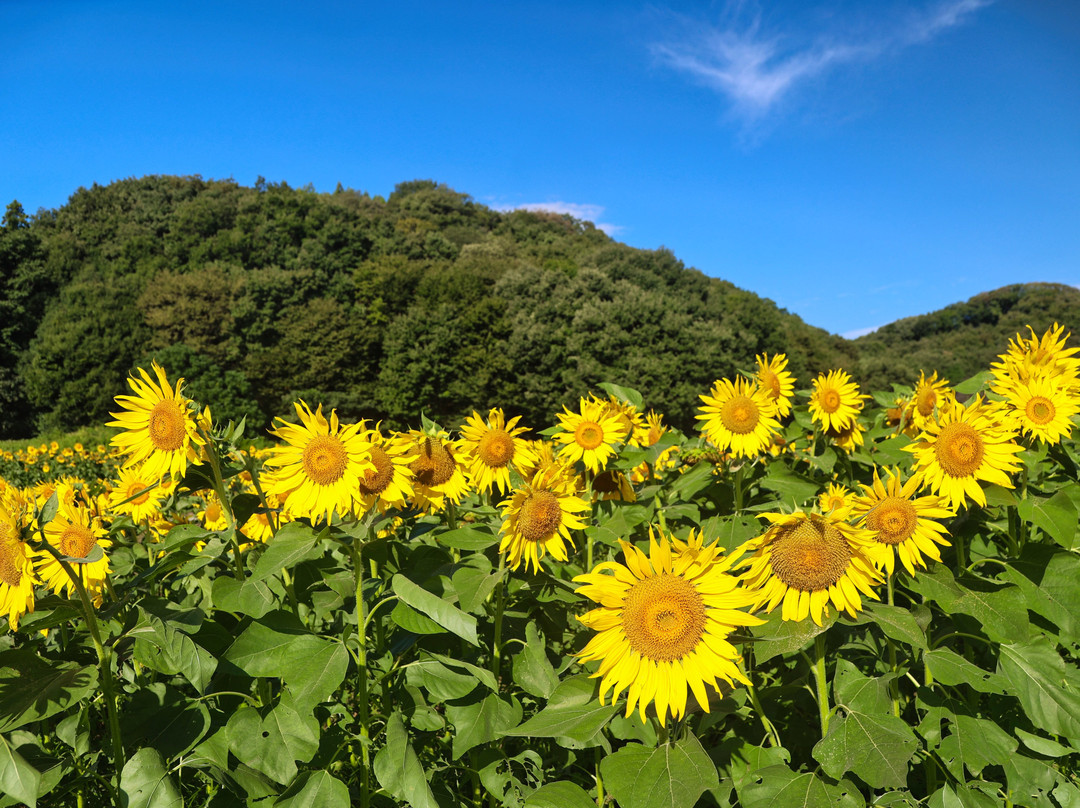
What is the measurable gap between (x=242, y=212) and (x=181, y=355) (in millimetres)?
21134

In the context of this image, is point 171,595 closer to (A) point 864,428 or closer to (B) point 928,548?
(B) point 928,548

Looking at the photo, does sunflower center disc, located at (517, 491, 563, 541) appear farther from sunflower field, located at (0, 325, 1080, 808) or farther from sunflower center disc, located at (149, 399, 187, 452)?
sunflower center disc, located at (149, 399, 187, 452)

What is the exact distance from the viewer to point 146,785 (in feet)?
5.96

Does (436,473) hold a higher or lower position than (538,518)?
higher

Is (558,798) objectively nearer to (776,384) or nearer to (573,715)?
(573,715)

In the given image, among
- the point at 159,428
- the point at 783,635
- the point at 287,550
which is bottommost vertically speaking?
the point at 783,635

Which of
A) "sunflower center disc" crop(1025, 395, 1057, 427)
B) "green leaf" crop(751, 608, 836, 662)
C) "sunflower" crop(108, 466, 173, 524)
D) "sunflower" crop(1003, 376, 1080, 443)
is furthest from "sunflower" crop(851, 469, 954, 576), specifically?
"sunflower" crop(108, 466, 173, 524)

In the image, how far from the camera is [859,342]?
51.3 m

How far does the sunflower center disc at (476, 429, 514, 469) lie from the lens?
285 cm

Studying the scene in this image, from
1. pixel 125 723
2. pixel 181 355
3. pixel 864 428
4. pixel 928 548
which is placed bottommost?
pixel 125 723

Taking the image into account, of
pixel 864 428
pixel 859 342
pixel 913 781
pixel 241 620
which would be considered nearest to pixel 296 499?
pixel 241 620

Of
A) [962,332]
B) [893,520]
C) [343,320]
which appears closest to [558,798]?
[893,520]

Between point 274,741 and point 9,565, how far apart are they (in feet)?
2.93

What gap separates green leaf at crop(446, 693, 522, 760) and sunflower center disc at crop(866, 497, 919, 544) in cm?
130
